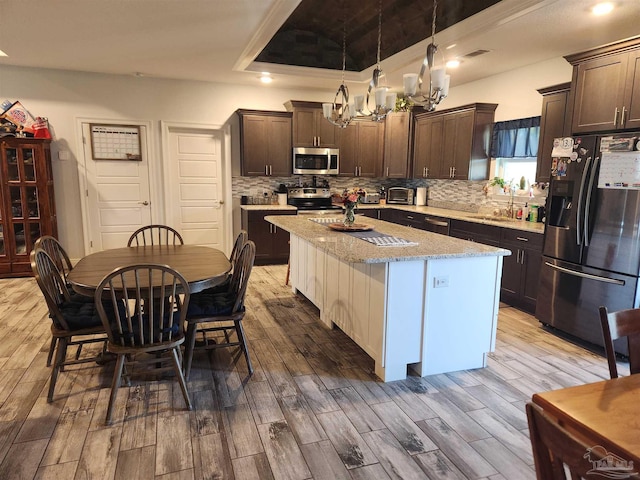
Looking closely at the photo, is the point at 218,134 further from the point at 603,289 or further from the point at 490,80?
the point at 603,289

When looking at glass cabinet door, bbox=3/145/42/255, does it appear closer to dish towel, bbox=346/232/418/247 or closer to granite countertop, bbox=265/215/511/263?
granite countertop, bbox=265/215/511/263

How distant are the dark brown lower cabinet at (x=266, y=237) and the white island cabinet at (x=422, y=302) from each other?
290 centimetres

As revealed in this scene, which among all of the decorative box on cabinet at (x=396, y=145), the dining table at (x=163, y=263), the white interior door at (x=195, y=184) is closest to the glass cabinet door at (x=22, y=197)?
the white interior door at (x=195, y=184)

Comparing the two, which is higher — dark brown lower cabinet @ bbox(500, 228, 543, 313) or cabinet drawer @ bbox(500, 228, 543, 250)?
cabinet drawer @ bbox(500, 228, 543, 250)

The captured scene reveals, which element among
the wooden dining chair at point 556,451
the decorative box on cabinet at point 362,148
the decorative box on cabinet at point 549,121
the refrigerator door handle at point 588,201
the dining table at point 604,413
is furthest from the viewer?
the decorative box on cabinet at point 362,148

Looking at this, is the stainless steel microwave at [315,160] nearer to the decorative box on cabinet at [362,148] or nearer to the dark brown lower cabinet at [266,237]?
the decorative box on cabinet at [362,148]

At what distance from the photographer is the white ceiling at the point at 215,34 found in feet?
10.8

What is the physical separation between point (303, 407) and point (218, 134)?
4797 mm

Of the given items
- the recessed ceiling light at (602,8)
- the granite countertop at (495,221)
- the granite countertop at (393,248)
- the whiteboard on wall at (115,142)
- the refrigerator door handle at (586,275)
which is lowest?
the refrigerator door handle at (586,275)

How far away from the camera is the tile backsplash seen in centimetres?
537

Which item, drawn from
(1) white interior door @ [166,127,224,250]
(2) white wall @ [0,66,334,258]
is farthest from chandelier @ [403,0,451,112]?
(1) white interior door @ [166,127,224,250]

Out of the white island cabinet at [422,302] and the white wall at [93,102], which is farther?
the white wall at [93,102]

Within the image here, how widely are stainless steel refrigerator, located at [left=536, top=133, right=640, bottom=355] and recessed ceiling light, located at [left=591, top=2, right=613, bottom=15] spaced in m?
0.94

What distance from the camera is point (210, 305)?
109 inches
